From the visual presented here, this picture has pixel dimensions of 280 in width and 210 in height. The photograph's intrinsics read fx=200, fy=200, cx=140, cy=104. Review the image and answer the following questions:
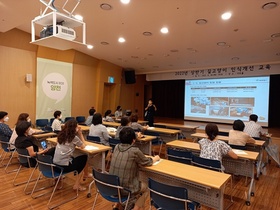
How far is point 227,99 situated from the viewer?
31.0 ft

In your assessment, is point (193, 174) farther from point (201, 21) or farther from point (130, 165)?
point (201, 21)

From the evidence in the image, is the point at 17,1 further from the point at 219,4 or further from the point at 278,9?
the point at 278,9

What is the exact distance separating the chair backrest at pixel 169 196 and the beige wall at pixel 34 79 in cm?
652

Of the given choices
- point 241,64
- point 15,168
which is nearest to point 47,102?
point 15,168

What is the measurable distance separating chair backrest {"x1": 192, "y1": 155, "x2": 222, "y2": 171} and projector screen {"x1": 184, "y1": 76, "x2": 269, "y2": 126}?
7.16m

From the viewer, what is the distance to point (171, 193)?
6.09 feet

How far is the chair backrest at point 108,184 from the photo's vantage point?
6.91 ft

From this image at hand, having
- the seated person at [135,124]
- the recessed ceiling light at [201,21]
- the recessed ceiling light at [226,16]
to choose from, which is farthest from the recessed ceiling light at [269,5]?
the seated person at [135,124]

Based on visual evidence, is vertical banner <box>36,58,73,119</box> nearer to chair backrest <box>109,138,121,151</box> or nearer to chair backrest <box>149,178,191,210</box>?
chair backrest <box>109,138,121,151</box>

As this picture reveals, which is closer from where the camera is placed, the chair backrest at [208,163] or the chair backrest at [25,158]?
the chair backrest at [208,163]

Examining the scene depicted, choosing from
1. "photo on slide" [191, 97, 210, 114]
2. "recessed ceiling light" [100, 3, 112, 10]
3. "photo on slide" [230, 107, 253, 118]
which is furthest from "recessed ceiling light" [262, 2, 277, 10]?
"photo on slide" [191, 97, 210, 114]

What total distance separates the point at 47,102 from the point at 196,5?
6219 millimetres

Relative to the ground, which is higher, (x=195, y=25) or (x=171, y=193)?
(x=195, y=25)

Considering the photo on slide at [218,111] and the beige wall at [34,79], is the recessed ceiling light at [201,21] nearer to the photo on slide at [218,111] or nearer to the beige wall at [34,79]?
the beige wall at [34,79]
